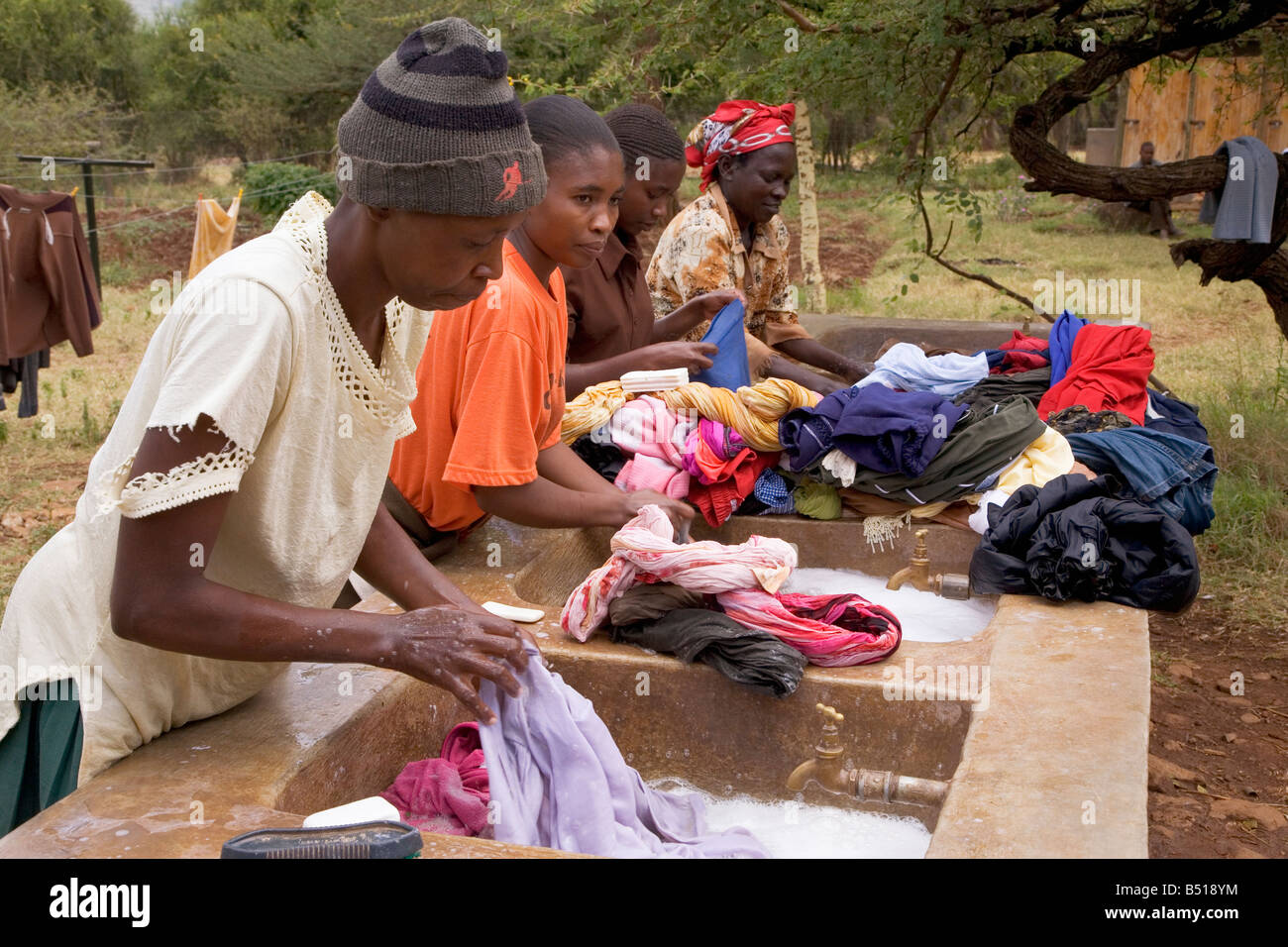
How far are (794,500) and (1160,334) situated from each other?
698cm

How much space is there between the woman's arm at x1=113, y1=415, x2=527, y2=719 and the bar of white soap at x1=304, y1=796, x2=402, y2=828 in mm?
190

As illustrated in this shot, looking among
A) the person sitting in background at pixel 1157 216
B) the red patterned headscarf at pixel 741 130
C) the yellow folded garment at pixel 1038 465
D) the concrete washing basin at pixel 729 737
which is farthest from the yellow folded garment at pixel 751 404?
the person sitting in background at pixel 1157 216

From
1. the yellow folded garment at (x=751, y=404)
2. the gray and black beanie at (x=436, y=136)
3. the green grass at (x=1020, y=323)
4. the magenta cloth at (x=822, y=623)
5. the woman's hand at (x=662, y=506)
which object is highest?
the gray and black beanie at (x=436, y=136)

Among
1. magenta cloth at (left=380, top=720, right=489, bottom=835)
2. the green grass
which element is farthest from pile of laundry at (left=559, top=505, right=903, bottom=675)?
the green grass

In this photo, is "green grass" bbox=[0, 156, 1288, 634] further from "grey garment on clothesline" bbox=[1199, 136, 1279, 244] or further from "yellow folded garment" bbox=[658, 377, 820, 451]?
"yellow folded garment" bbox=[658, 377, 820, 451]

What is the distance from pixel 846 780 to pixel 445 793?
0.80m

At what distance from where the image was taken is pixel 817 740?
2.55m

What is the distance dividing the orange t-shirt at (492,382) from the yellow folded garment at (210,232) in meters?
5.82

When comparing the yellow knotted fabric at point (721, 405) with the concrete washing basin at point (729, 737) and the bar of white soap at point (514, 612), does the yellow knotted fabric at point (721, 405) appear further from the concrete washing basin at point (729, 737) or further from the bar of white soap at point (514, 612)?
the bar of white soap at point (514, 612)

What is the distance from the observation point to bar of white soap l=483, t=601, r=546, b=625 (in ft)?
9.12

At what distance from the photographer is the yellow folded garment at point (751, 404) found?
147 inches

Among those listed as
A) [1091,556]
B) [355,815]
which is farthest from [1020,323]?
[355,815]
